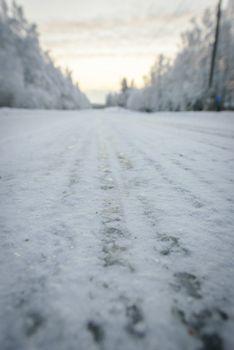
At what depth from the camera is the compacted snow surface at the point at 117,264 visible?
2.52ft

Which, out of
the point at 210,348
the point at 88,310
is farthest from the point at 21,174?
the point at 210,348

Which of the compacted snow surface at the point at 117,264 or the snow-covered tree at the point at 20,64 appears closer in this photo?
the compacted snow surface at the point at 117,264

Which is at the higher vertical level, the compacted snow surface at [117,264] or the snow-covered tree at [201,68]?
the snow-covered tree at [201,68]

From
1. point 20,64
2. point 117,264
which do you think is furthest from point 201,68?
point 117,264

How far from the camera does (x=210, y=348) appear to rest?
0.72 m

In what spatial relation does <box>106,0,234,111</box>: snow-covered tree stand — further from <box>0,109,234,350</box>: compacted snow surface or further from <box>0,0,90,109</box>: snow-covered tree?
<box>0,0,90,109</box>: snow-covered tree

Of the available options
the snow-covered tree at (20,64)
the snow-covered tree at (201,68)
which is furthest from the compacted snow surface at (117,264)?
the snow-covered tree at (20,64)

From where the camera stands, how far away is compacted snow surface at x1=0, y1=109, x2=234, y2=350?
77 cm

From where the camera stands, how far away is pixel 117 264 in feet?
3.57

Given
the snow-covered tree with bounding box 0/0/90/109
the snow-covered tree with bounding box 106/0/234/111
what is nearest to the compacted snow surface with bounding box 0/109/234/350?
the snow-covered tree with bounding box 106/0/234/111

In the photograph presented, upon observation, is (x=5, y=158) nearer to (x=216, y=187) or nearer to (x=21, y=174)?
(x=21, y=174)

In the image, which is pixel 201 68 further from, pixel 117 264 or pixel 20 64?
pixel 117 264

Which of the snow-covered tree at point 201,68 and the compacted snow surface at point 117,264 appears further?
the snow-covered tree at point 201,68

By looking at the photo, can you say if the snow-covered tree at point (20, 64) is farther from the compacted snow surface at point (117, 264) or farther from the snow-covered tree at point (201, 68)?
the compacted snow surface at point (117, 264)
